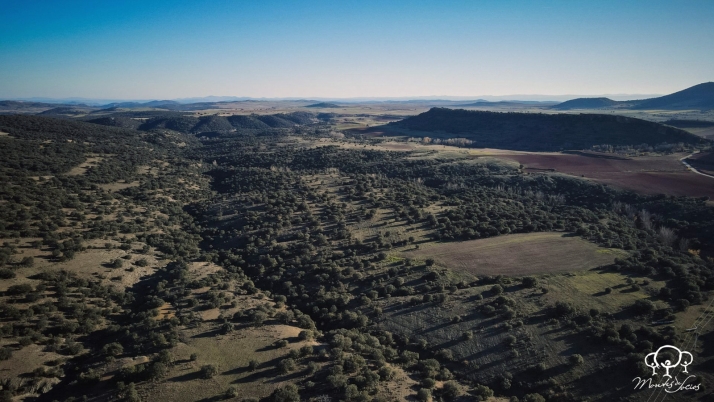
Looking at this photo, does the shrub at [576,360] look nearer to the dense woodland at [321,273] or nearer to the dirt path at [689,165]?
the dense woodland at [321,273]

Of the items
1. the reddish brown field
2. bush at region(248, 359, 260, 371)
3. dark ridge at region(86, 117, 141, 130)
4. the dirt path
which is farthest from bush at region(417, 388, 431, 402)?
dark ridge at region(86, 117, 141, 130)

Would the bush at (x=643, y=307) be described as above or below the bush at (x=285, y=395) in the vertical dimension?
above

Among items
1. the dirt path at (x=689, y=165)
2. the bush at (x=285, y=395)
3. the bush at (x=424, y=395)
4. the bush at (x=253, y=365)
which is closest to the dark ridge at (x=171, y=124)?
the bush at (x=253, y=365)

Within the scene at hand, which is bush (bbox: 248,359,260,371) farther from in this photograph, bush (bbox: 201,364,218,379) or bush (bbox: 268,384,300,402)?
bush (bbox: 268,384,300,402)

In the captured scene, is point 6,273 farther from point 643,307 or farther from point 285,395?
point 643,307

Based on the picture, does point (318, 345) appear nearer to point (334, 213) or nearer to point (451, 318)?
point (451, 318)
